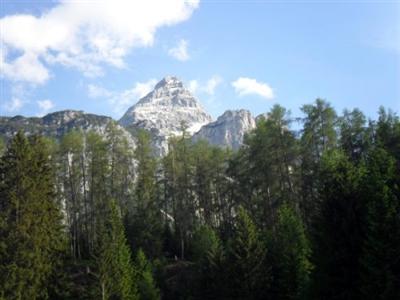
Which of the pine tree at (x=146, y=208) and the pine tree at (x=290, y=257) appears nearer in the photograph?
the pine tree at (x=290, y=257)

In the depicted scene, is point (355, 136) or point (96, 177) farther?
point (96, 177)

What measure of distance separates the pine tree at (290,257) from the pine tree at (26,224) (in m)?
16.9

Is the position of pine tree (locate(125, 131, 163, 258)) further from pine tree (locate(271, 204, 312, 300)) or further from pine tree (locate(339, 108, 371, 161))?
pine tree (locate(339, 108, 371, 161))

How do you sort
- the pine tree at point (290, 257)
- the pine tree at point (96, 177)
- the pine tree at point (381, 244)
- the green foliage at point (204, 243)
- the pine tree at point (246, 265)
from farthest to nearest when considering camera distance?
the pine tree at point (96, 177) < the green foliage at point (204, 243) < the pine tree at point (246, 265) < the pine tree at point (290, 257) < the pine tree at point (381, 244)

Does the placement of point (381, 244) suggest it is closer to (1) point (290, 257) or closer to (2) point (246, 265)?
(1) point (290, 257)

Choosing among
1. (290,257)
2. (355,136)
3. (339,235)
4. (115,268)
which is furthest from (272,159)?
(339,235)

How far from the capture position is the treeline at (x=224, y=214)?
26.4m

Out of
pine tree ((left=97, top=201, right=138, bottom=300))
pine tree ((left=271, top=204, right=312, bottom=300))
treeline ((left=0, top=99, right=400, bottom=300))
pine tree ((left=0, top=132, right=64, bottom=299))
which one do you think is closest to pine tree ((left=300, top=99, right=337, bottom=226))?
treeline ((left=0, top=99, right=400, bottom=300))

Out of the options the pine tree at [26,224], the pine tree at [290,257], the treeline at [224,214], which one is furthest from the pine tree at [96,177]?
the pine tree at [290,257]

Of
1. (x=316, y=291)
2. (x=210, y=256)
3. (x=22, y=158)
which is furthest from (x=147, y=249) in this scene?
(x=316, y=291)

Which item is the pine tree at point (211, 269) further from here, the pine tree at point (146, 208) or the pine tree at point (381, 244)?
the pine tree at point (381, 244)

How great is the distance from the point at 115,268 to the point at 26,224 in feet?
24.3

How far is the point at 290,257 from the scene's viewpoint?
34406mm

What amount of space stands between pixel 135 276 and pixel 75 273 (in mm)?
10579
